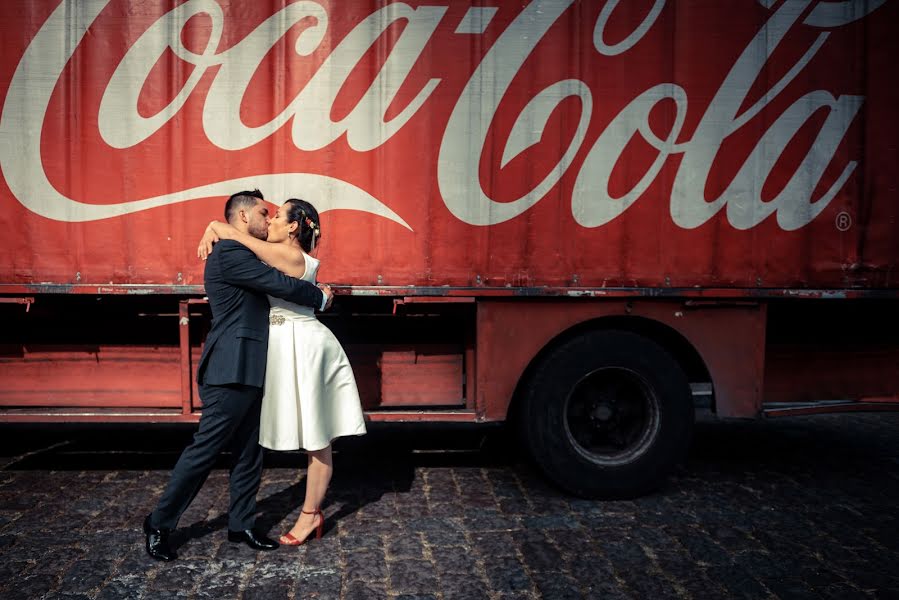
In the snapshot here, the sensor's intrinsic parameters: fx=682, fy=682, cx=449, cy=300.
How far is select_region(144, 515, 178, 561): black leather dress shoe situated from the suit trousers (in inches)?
1.6

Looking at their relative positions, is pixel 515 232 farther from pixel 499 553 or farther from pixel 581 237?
pixel 499 553

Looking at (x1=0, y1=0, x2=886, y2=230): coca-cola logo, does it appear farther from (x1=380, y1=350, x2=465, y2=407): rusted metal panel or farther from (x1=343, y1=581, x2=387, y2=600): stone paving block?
(x1=343, y1=581, x2=387, y2=600): stone paving block

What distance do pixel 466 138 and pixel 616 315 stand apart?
1.52 metres

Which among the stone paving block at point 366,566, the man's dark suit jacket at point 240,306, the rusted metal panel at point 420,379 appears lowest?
the stone paving block at point 366,566

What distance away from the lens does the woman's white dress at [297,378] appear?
3.71 m

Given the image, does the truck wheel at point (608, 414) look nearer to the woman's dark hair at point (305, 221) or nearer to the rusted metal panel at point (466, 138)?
the rusted metal panel at point (466, 138)

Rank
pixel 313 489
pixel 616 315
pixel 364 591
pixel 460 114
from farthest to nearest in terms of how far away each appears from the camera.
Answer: pixel 616 315
pixel 460 114
pixel 313 489
pixel 364 591

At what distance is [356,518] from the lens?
4230 millimetres

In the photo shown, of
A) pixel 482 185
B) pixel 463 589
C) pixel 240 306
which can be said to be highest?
pixel 482 185

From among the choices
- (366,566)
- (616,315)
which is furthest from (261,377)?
(616,315)

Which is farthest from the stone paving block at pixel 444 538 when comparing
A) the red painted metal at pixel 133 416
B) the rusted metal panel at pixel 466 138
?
the rusted metal panel at pixel 466 138

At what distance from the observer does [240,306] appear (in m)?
3.68

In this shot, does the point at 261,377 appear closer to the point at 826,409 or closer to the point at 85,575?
the point at 85,575

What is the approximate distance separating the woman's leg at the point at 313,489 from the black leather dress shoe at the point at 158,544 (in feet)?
2.13
